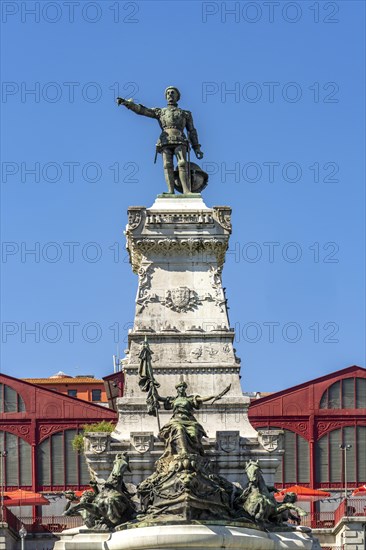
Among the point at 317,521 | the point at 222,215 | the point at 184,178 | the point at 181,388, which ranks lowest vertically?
the point at 317,521

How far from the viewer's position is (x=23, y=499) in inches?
4921

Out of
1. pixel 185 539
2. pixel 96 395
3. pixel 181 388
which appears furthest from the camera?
pixel 96 395

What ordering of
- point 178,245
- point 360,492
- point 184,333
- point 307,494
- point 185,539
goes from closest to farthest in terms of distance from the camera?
point 185,539 → point 184,333 → point 178,245 → point 307,494 → point 360,492

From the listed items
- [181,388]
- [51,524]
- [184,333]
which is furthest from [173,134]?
[51,524]

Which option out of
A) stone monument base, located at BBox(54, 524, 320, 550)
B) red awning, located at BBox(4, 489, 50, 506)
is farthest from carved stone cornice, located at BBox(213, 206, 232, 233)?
red awning, located at BBox(4, 489, 50, 506)

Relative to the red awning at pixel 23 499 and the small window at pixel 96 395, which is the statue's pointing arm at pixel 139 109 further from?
the small window at pixel 96 395

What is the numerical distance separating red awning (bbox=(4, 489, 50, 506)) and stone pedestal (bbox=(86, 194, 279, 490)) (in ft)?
55.8

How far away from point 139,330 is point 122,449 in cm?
613

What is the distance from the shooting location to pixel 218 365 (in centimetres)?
10888

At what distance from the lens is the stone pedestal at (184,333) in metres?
107

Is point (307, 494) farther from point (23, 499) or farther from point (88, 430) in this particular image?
point (23, 499)

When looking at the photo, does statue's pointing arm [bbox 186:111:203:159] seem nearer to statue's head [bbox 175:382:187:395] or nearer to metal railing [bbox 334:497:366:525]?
statue's head [bbox 175:382:187:395]

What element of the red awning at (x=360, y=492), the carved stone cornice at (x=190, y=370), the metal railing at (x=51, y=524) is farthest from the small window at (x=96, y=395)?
the carved stone cornice at (x=190, y=370)

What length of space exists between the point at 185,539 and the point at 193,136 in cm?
2307
